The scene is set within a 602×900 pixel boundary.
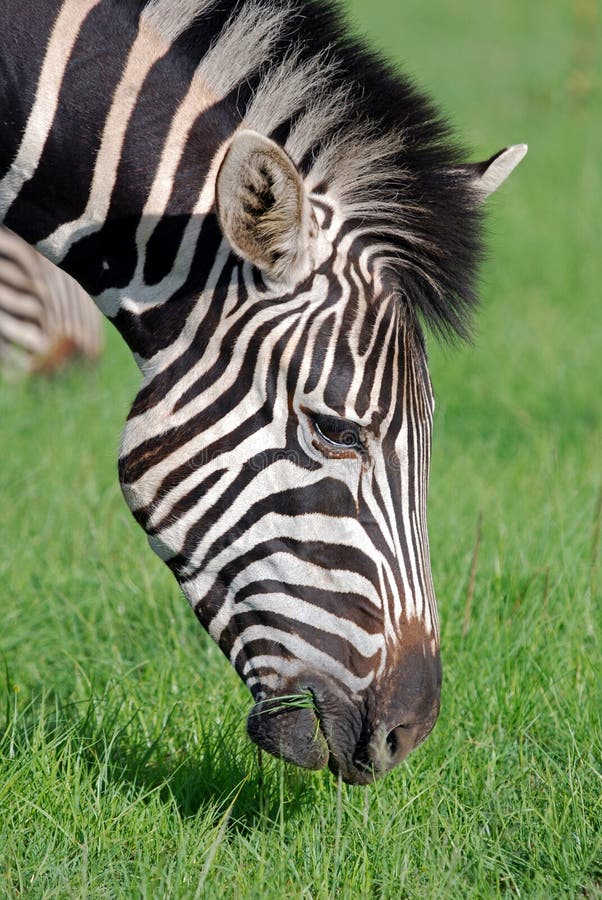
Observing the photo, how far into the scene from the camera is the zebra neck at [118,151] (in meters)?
2.96

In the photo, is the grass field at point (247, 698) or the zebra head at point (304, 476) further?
the grass field at point (247, 698)

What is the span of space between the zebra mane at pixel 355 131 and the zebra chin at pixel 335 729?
1.04m

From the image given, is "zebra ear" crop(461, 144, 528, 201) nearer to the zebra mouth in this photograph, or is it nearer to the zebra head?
the zebra head

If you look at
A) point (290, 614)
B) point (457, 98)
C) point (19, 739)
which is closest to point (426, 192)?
point (290, 614)

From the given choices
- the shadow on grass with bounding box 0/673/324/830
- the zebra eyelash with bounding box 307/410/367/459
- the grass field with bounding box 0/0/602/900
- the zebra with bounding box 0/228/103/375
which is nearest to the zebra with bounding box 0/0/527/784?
the zebra eyelash with bounding box 307/410/367/459

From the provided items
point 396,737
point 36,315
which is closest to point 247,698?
point 396,737

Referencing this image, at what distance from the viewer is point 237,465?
2.87 metres

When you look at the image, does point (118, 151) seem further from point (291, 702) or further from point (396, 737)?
point (396, 737)

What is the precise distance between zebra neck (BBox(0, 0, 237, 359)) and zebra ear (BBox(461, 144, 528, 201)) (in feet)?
2.31

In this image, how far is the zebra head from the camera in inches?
110

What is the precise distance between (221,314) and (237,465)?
41cm

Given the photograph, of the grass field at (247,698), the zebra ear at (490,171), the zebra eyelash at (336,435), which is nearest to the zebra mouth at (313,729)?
the grass field at (247,698)

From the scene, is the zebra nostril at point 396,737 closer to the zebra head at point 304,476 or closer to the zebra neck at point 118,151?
the zebra head at point 304,476

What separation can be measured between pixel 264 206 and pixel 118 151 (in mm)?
562
